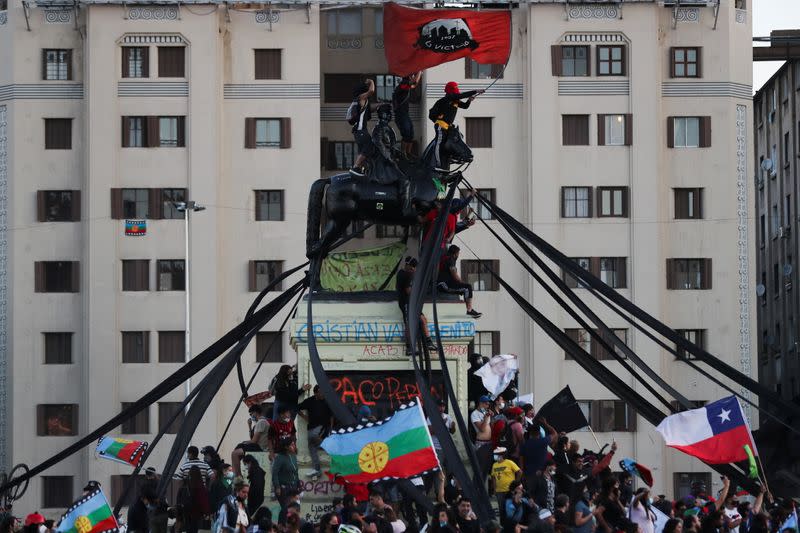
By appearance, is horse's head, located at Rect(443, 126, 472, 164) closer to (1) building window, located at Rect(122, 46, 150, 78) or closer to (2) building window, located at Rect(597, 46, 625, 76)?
(2) building window, located at Rect(597, 46, 625, 76)

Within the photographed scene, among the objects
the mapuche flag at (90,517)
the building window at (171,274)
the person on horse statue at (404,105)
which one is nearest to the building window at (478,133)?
the building window at (171,274)

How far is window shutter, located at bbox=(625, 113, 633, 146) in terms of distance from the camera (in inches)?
3073

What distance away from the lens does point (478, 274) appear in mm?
78188

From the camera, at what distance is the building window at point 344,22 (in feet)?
269

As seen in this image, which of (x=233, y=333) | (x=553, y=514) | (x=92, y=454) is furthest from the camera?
(x=92, y=454)

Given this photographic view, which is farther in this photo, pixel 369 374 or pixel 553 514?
pixel 369 374

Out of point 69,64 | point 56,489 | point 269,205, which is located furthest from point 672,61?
point 56,489

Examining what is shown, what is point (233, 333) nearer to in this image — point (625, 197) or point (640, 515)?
point (640, 515)

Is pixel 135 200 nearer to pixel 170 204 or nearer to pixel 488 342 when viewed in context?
pixel 170 204

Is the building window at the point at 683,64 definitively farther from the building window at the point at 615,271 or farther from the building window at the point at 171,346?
the building window at the point at 171,346

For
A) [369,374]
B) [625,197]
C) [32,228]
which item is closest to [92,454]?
[32,228]

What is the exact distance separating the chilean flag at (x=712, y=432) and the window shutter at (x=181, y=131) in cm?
4902

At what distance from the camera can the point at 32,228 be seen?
78562 mm

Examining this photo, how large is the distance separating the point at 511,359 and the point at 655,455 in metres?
39.9
